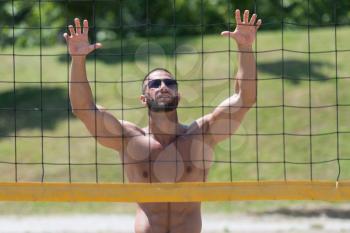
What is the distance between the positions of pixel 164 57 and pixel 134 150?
28.6 feet

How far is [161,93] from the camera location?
589cm

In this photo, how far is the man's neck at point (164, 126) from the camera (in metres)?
6.03

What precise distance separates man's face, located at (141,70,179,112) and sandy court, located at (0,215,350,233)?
13.1ft

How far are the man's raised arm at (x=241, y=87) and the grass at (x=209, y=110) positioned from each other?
13.4ft

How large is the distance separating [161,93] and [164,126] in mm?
269

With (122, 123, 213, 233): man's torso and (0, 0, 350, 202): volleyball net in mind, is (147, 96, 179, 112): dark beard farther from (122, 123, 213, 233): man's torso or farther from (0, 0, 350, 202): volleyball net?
(0, 0, 350, 202): volleyball net

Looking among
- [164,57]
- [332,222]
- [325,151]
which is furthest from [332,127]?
[164,57]

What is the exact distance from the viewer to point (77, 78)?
19.3 ft

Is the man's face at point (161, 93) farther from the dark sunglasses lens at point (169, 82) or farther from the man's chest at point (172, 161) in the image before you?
the man's chest at point (172, 161)

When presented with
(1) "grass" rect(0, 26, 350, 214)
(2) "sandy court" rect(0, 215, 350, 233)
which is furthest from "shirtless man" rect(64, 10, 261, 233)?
(1) "grass" rect(0, 26, 350, 214)

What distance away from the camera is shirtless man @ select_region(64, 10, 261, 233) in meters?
5.89

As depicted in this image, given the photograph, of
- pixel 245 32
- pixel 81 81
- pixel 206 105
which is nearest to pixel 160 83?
pixel 81 81

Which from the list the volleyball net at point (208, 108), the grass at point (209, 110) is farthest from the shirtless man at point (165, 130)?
the grass at point (209, 110)

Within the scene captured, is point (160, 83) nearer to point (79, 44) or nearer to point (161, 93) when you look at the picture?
point (161, 93)
